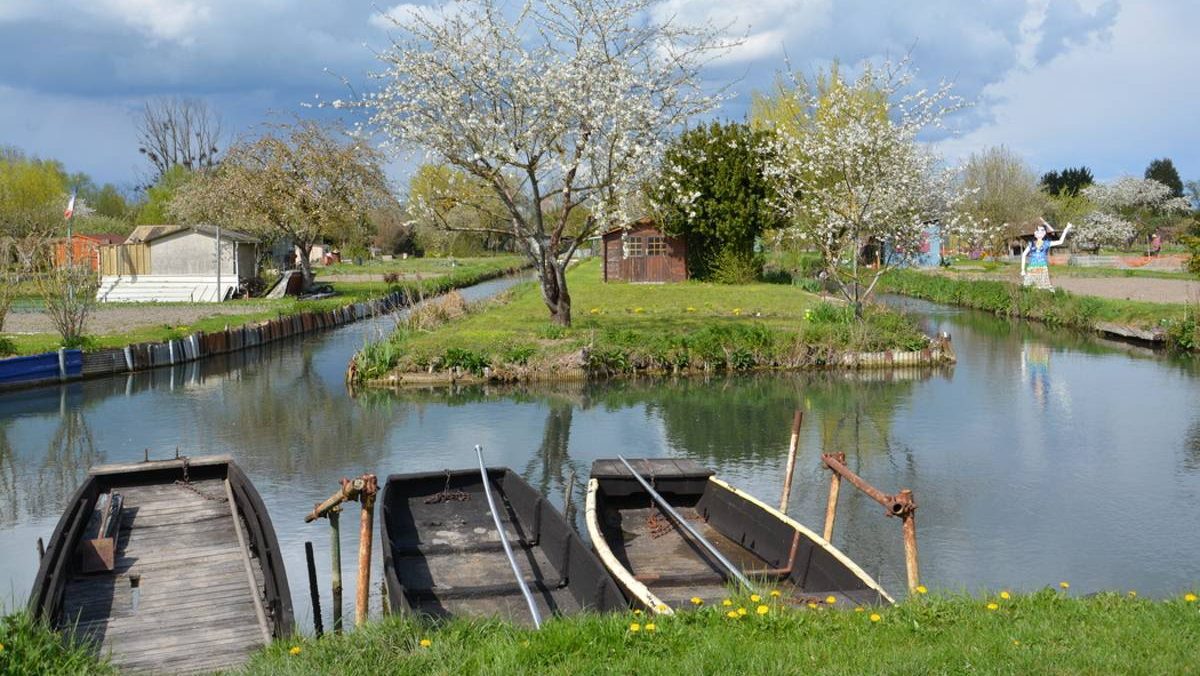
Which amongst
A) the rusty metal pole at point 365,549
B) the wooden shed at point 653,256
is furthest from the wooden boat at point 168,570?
the wooden shed at point 653,256

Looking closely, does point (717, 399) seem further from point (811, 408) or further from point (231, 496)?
point (231, 496)

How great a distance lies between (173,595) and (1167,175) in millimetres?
113200

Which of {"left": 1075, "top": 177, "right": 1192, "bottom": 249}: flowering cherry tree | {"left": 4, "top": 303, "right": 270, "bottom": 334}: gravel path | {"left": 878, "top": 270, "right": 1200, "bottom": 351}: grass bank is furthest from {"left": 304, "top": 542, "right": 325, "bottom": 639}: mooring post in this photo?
{"left": 1075, "top": 177, "right": 1192, "bottom": 249}: flowering cherry tree

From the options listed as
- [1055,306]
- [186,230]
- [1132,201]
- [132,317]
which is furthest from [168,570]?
[1132,201]

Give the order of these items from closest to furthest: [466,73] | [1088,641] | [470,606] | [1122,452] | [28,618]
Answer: [1088,641] < [28,618] < [470,606] < [1122,452] < [466,73]

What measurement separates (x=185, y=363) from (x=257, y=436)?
11205 mm

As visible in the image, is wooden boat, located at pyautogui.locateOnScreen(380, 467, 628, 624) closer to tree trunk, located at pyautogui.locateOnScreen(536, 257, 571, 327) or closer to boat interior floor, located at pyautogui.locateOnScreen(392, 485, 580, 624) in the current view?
boat interior floor, located at pyautogui.locateOnScreen(392, 485, 580, 624)

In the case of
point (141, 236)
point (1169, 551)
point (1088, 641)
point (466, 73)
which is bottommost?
point (1169, 551)

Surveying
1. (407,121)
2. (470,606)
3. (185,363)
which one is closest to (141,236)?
(185,363)

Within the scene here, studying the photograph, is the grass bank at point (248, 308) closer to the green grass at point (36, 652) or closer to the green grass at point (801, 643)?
the green grass at point (36, 652)

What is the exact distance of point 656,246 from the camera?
51.7 metres

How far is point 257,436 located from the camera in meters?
19.9

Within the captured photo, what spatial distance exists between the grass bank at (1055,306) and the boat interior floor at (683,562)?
80.7 ft

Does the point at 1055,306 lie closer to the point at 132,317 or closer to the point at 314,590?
the point at 132,317
